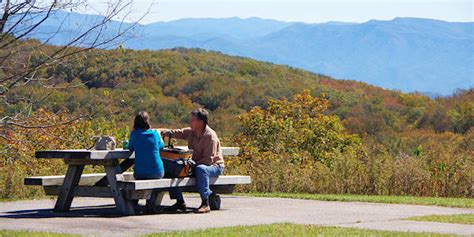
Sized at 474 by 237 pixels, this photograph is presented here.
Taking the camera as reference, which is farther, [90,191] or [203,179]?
[90,191]

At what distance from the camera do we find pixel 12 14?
10680mm

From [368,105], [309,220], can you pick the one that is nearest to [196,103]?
[368,105]

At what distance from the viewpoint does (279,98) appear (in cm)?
7612

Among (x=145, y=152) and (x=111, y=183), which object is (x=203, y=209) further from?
(x=111, y=183)

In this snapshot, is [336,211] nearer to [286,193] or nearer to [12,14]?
[286,193]

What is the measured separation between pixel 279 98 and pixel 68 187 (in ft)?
208

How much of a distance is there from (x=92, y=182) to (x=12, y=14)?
13.2ft

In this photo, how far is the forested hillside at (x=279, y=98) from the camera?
A: 1734 cm

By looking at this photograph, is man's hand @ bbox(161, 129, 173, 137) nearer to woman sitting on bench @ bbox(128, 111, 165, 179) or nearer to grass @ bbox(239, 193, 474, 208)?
woman sitting on bench @ bbox(128, 111, 165, 179)

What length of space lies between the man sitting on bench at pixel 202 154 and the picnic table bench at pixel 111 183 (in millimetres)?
168

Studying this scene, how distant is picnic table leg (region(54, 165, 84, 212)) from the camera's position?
514 inches

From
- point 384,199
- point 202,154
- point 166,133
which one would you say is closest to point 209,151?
point 202,154

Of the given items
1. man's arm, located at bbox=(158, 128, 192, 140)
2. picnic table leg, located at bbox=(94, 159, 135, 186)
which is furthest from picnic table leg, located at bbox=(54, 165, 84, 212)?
man's arm, located at bbox=(158, 128, 192, 140)

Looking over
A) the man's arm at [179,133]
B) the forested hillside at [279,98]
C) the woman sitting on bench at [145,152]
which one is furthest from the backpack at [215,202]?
the forested hillside at [279,98]
